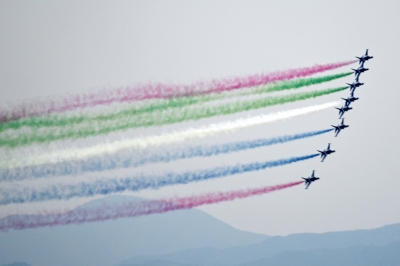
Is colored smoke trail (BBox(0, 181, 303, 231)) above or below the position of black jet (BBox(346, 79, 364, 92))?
below

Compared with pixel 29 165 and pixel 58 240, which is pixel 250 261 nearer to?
pixel 58 240

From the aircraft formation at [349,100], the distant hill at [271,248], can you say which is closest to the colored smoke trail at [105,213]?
the aircraft formation at [349,100]

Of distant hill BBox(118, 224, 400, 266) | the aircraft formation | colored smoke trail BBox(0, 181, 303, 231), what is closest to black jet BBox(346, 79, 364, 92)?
the aircraft formation

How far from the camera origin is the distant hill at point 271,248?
6353 centimetres

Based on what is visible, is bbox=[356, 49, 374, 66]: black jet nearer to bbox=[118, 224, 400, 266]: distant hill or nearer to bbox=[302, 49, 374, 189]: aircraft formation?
bbox=[302, 49, 374, 189]: aircraft formation

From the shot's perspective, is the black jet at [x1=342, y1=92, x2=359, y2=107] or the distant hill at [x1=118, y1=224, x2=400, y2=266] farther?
the distant hill at [x1=118, y1=224, x2=400, y2=266]

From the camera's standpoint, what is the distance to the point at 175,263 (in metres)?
66.0

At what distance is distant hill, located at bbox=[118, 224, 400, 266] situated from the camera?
63.5 metres

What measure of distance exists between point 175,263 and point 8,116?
37.3 m

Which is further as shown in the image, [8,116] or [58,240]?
[58,240]

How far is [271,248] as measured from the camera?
70.3 meters

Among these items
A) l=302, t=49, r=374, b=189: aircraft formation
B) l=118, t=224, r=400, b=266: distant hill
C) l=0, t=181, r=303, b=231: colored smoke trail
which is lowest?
l=118, t=224, r=400, b=266: distant hill

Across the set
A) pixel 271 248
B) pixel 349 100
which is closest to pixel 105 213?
pixel 349 100

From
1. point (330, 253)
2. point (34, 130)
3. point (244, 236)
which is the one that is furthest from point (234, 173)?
point (244, 236)
